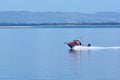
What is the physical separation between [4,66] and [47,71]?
4071 millimetres

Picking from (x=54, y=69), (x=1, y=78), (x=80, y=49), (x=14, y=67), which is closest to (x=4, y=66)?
(x=14, y=67)

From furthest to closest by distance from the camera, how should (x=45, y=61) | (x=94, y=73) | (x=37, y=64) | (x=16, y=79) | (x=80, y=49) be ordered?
(x=80, y=49) < (x=45, y=61) < (x=37, y=64) < (x=94, y=73) < (x=16, y=79)

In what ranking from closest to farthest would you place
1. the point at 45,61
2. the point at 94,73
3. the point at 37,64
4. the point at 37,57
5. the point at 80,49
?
the point at 94,73 < the point at 37,64 < the point at 45,61 < the point at 37,57 < the point at 80,49

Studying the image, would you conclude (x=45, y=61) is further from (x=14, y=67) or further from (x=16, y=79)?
(x=16, y=79)

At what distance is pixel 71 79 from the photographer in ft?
108

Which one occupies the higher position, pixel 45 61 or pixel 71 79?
pixel 45 61

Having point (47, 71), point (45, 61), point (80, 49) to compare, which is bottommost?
point (47, 71)

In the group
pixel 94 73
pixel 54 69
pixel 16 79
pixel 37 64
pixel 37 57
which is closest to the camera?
pixel 16 79

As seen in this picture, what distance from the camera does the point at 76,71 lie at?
37.1 meters

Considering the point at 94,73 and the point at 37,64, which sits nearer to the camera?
Result: the point at 94,73

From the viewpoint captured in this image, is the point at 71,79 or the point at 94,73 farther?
the point at 94,73

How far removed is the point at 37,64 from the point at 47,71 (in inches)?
186

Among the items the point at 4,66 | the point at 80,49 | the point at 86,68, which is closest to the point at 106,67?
the point at 86,68

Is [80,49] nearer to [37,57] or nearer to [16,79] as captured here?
[37,57]
